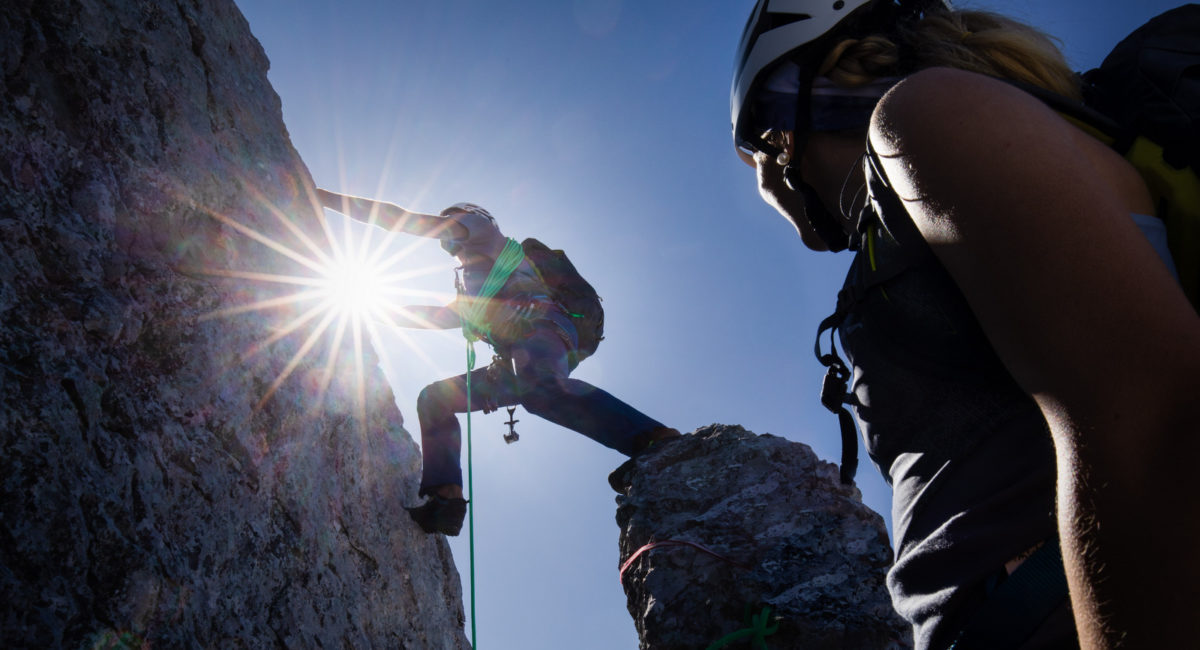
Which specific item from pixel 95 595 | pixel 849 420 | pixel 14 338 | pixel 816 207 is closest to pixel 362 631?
pixel 95 595

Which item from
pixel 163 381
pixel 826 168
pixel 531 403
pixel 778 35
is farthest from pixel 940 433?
pixel 531 403

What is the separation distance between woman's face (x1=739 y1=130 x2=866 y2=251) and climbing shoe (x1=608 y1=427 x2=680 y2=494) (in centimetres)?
353

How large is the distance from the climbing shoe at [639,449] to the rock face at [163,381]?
213cm

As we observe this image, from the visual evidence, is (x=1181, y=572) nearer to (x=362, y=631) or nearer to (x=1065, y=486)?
(x=1065, y=486)

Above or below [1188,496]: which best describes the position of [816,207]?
above

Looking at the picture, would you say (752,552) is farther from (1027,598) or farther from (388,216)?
(388,216)

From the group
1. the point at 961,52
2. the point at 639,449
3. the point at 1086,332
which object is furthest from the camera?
the point at 639,449

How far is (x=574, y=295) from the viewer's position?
288 inches

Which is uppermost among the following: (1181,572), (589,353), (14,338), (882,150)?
(589,353)

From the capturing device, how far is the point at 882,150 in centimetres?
116

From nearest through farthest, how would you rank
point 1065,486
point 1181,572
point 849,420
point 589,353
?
point 1181,572 < point 1065,486 < point 849,420 < point 589,353

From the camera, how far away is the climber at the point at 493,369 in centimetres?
601

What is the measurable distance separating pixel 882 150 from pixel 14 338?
158 inches

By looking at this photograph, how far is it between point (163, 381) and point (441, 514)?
2.94m
